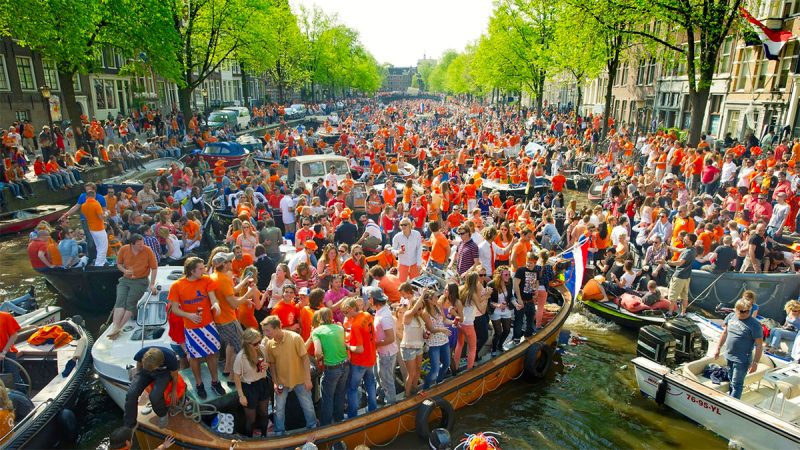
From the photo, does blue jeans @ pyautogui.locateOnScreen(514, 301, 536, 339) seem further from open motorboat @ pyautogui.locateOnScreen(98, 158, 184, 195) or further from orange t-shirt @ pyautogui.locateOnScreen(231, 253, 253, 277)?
open motorboat @ pyautogui.locateOnScreen(98, 158, 184, 195)

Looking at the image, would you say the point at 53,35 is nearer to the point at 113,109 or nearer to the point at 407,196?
the point at 407,196

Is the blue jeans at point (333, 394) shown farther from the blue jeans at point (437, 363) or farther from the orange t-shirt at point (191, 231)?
the orange t-shirt at point (191, 231)

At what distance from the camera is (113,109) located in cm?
3619

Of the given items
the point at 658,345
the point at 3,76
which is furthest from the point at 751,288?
the point at 3,76

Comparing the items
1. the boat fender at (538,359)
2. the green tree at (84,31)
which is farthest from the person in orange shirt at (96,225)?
the green tree at (84,31)

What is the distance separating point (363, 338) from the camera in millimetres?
5816

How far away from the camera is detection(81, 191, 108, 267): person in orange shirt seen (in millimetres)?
10102

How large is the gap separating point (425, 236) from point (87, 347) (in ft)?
24.9

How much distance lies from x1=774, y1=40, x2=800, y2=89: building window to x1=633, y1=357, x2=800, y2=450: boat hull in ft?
71.9

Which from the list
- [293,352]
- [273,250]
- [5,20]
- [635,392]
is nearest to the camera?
[293,352]

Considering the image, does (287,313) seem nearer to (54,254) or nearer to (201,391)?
(201,391)

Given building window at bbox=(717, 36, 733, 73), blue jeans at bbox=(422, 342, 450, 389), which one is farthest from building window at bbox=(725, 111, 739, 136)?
blue jeans at bbox=(422, 342, 450, 389)

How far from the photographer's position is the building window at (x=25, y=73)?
87.0ft

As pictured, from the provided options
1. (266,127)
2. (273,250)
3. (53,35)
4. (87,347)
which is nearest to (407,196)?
(273,250)
